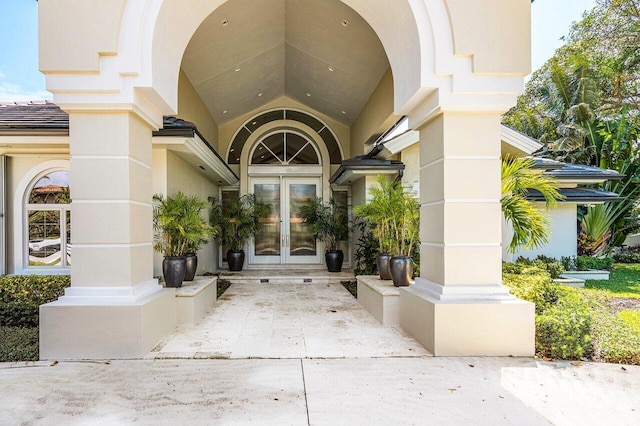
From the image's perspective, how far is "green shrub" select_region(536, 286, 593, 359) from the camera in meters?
4.39

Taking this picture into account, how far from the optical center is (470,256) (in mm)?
4641

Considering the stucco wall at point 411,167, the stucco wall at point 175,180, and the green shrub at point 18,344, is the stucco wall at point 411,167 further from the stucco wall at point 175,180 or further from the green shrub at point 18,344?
the green shrub at point 18,344

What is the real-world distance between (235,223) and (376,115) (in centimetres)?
546

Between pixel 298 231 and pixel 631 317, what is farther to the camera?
pixel 298 231

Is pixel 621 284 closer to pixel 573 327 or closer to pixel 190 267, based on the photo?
pixel 573 327

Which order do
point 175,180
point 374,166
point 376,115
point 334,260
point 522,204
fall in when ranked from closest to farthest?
point 522,204
point 175,180
point 374,166
point 376,115
point 334,260

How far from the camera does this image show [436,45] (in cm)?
454

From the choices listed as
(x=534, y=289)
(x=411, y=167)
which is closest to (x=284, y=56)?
(x=411, y=167)

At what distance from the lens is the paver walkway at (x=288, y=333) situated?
181 inches

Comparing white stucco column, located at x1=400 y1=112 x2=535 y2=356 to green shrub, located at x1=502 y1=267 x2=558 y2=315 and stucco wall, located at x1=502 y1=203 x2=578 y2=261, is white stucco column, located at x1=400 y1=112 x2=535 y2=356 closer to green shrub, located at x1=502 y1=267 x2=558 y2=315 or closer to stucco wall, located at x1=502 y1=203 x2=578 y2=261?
green shrub, located at x1=502 y1=267 x2=558 y2=315

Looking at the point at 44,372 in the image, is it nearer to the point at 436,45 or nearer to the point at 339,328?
the point at 339,328

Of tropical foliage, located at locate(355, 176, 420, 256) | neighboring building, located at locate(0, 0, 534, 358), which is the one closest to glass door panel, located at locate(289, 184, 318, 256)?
tropical foliage, located at locate(355, 176, 420, 256)

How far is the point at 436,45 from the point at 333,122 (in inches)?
359

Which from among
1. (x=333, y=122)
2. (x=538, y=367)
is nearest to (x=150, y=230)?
(x=538, y=367)
